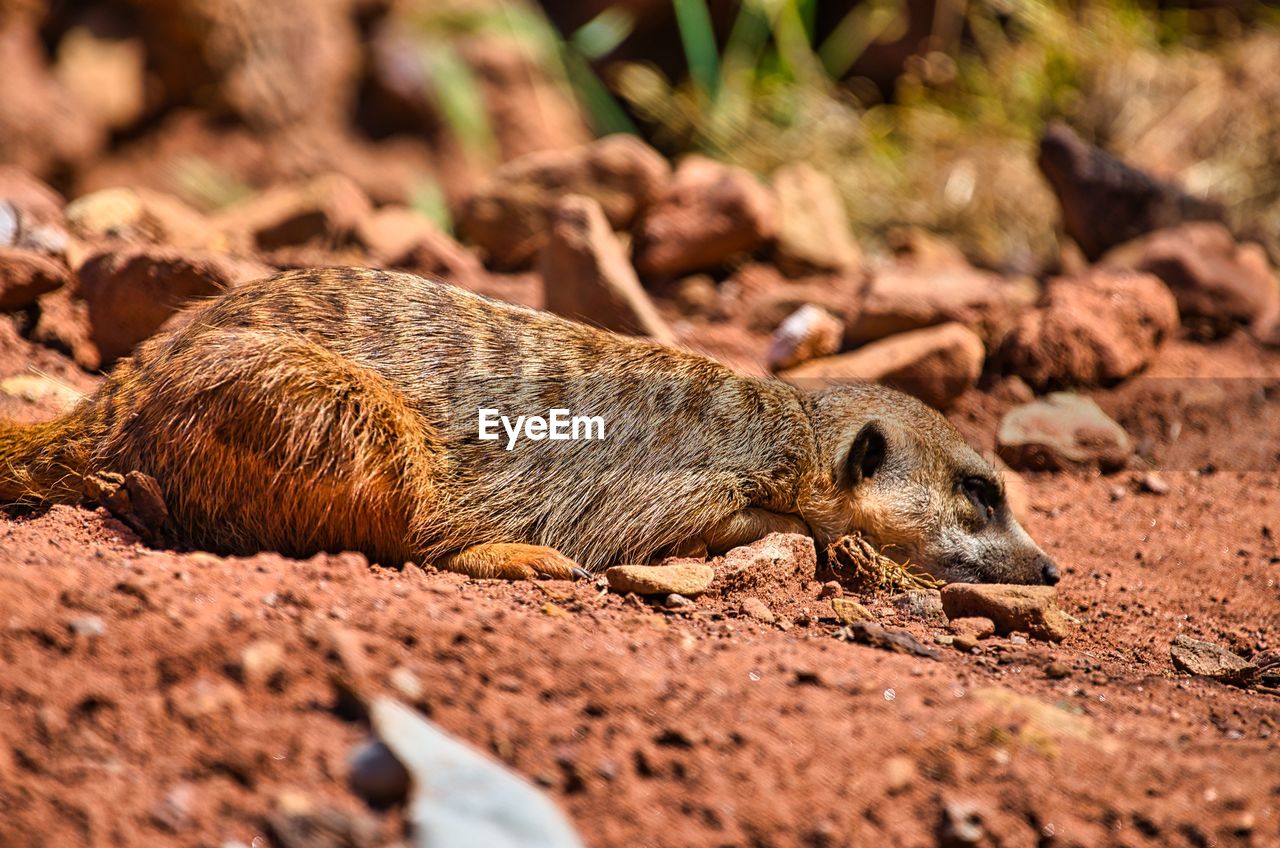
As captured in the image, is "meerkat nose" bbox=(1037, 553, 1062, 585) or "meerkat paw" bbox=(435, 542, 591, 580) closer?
"meerkat paw" bbox=(435, 542, 591, 580)

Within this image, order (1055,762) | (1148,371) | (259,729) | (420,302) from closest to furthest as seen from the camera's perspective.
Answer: (259,729)
(1055,762)
(420,302)
(1148,371)

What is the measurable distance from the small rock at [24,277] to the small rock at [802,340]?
3.58 m

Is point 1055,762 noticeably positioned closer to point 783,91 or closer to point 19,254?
point 19,254

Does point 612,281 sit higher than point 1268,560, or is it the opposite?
point 612,281

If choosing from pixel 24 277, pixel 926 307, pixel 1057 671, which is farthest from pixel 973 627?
pixel 24 277

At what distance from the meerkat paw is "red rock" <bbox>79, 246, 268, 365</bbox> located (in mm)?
1901

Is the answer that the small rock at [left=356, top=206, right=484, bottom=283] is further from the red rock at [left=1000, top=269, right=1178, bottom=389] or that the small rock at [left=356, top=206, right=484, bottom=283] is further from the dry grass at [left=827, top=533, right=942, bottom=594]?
the dry grass at [left=827, top=533, right=942, bottom=594]

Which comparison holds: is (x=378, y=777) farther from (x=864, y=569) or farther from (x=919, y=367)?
(x=919, y=367)

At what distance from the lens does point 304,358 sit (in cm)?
430

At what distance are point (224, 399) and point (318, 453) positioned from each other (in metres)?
0.35

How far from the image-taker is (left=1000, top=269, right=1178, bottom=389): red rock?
22.5ft

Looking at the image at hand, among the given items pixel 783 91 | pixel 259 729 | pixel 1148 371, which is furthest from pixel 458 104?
pixel 259 729

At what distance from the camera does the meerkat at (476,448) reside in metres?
4.24

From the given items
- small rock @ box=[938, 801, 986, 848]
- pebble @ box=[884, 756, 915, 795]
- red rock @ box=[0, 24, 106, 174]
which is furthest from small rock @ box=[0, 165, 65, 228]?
small rock @ box=[938, 801, 986, 848]
